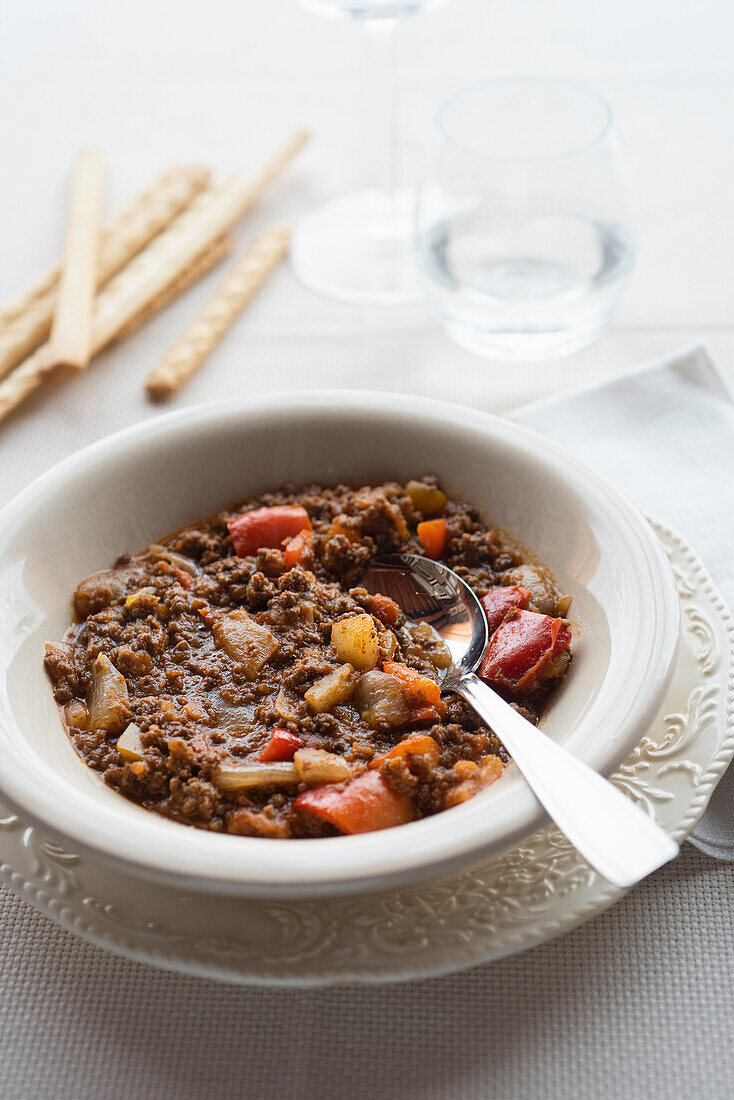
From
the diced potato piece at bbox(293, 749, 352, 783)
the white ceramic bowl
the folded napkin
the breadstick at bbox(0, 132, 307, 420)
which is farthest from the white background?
the diced potato piece at bbox(293, 749, 352, 783)

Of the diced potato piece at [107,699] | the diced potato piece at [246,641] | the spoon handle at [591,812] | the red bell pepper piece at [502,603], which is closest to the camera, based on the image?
the spoon handle at [591,812]

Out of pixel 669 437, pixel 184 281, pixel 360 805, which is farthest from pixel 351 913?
pixel 184 281

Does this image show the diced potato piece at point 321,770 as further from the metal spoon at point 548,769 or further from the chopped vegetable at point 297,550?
the chopped vegetable at point 297,550

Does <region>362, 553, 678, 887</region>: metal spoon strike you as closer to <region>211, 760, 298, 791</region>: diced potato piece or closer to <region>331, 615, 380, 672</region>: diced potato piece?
<region>331, 615, 380, 672</region>: diced potato piece

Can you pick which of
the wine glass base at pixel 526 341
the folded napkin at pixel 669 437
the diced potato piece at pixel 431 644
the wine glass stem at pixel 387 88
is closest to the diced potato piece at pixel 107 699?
the diced potato piece at pixel 431 644

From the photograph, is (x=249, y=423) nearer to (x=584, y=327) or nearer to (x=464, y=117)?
(x=584, y=327)

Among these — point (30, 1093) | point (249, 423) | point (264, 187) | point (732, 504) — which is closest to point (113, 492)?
point (249, 423)

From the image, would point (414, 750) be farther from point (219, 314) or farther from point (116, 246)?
point (116, 246)
